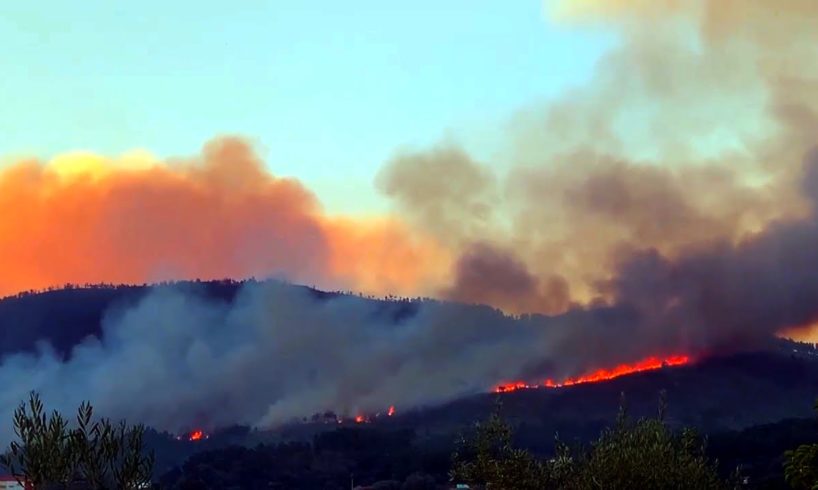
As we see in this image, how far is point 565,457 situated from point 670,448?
753cm

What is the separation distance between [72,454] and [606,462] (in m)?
25.0

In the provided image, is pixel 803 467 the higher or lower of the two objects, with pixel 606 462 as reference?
lower

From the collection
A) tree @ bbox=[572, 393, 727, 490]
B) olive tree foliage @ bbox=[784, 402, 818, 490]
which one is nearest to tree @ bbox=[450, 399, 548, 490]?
tree @ bbox=[572, 393, 727, 490]

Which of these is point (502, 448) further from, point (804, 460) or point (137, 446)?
point (137, 446)

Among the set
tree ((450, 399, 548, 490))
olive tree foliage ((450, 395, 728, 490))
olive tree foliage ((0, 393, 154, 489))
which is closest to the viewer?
olive tree foliage ((0, 393, 154, 489))

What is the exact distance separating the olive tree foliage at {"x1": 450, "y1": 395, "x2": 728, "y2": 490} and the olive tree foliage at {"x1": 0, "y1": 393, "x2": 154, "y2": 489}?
68.0 ft

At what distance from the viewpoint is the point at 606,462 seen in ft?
167

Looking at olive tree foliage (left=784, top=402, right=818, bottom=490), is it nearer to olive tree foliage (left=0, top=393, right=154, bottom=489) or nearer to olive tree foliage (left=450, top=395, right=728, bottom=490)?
olive tree foliage (left=450, top=395, right=728, bottom=490)

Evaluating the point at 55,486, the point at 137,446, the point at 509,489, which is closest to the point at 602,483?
the point at 509,489

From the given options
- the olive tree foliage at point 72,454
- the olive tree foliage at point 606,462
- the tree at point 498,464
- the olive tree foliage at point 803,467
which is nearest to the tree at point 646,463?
the olive tree foliage at point 606,462

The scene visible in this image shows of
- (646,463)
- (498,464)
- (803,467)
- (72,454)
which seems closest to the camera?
(72,454)

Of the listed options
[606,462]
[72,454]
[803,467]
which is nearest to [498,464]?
[606,462]

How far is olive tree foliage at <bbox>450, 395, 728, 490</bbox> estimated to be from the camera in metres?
49.7

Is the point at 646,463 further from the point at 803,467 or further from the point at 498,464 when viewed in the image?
the point at 498,464
